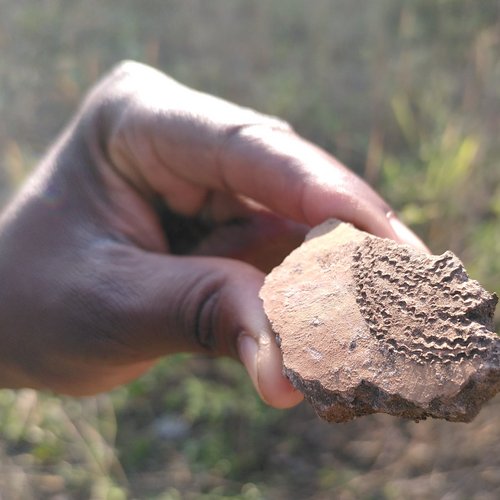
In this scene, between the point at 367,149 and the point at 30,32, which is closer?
the point at 367,149

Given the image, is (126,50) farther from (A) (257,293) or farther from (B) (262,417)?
(A) (257,293)

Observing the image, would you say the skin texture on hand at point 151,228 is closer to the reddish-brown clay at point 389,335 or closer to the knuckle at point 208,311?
the knuckle at point 208,311

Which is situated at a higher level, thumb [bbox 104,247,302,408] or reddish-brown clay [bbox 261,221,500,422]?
reddish-brown clay [bbox 261,221,500,422]

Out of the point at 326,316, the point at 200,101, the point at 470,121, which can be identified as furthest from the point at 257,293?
the point at 470,121

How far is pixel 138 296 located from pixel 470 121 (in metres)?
2.24

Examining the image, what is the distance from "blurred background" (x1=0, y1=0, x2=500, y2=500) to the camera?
241 centimetres

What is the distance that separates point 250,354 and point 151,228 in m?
0.68

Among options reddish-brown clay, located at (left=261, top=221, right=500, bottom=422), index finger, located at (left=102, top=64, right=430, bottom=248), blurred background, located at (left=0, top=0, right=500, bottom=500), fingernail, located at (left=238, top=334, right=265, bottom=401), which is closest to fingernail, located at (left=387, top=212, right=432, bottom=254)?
index finger, located at (left=102, top=64, right=430, bottom=248)

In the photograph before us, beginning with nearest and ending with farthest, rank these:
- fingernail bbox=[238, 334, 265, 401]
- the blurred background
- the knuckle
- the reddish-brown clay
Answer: the reddish-brown clay < fingernail bbox=[238, 334, 265, 401] < the knuckle < the blurred background

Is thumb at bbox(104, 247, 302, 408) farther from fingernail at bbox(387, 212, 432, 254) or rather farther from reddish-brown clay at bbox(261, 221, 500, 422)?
fingernail at bbox(387, 212, 432, 254)

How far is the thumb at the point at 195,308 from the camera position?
4.84 feet

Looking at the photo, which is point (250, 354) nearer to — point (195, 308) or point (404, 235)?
point (195, 308)

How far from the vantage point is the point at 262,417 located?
246 centimetres

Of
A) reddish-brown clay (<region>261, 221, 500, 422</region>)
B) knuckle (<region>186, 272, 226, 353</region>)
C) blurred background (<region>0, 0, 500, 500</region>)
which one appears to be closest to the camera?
reddish-brown clay (<region>261, 221, 500, 422</region>)
